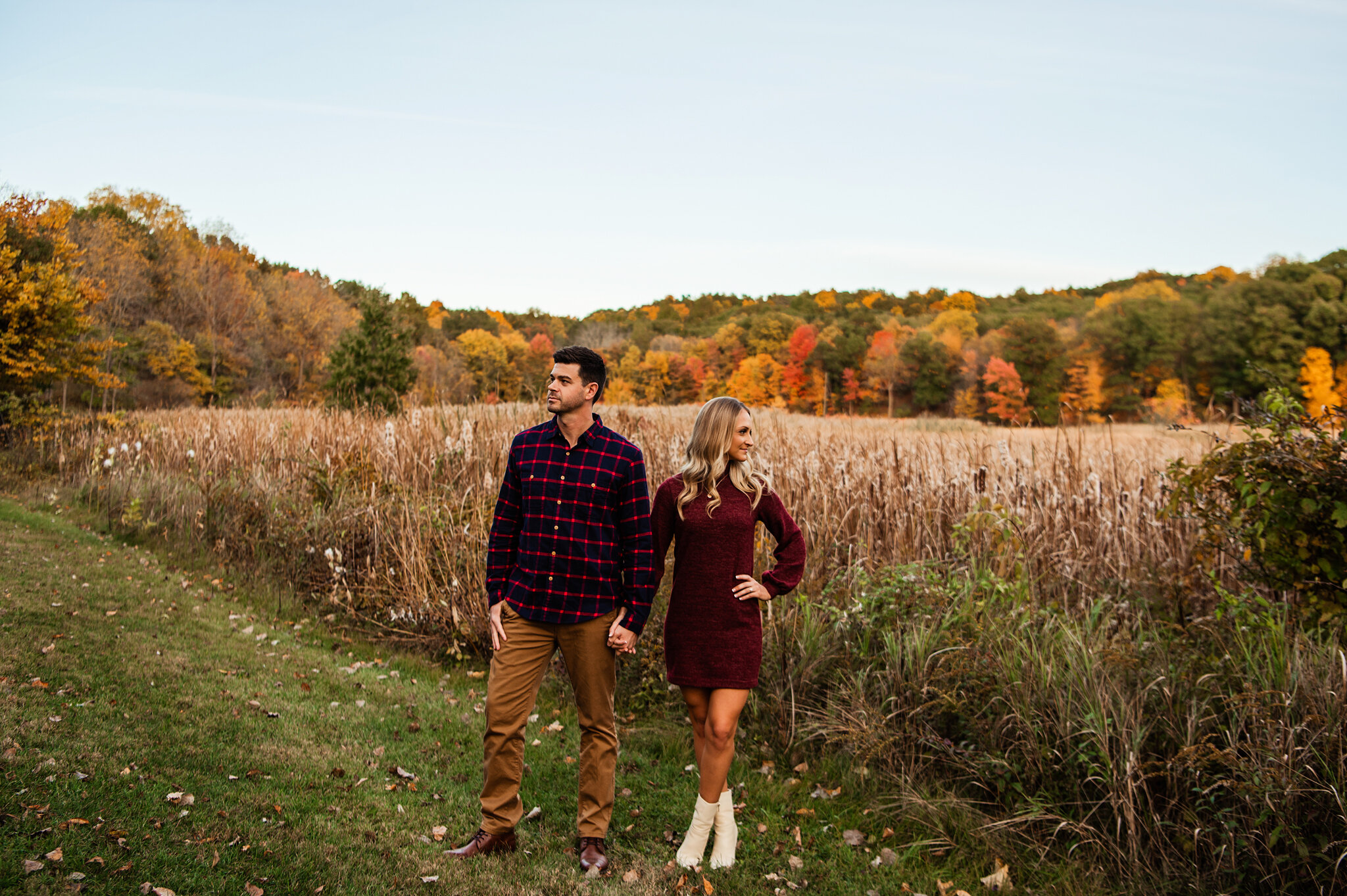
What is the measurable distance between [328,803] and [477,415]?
536 centimetres

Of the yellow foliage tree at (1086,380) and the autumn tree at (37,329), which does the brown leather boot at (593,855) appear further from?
the yellow foliage tree at (1086,380)

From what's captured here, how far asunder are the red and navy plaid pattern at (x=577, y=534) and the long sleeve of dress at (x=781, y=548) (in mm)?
456

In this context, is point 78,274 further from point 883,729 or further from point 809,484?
point 883,729

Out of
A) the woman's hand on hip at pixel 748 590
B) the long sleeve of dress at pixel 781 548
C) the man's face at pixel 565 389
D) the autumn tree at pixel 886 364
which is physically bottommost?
the woman's hand on hip at pixel 748 590

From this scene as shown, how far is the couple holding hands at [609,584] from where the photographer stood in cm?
287

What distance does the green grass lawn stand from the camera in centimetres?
285

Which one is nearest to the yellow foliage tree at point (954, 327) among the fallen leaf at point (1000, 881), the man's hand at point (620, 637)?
the fallen leaf at point (1000, 881)

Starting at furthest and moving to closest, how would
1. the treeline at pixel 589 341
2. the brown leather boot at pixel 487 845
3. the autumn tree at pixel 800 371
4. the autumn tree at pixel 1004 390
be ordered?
the autumn tree at pixel 800 371, the autumn tree at pixel 1004 390, the treeline at pixel 589 341, the brown leather boot at pixel 487 845

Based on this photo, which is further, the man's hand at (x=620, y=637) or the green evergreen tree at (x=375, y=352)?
the green evergreen tree at (x=375, y=352)

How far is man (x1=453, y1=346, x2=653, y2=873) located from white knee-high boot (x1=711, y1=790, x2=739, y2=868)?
1.40 feet

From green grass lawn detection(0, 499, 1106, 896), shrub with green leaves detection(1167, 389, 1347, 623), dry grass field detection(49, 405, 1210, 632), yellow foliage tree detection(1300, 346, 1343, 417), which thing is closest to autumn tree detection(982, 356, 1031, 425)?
yellow foliage tree detection(1300, 346, 1343, 417)

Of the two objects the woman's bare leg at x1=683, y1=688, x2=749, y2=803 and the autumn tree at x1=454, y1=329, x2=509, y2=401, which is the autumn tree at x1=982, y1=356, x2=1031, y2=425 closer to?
the autumn tree at x1=454, y1=329, x2=509, y2=401

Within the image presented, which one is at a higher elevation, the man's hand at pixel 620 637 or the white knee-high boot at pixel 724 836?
the man's hand at pixel 620 637

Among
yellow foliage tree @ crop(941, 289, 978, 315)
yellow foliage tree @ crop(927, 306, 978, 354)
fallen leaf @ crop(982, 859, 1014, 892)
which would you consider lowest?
fallen leaf @ crop(982, 859, 1014, 892)
